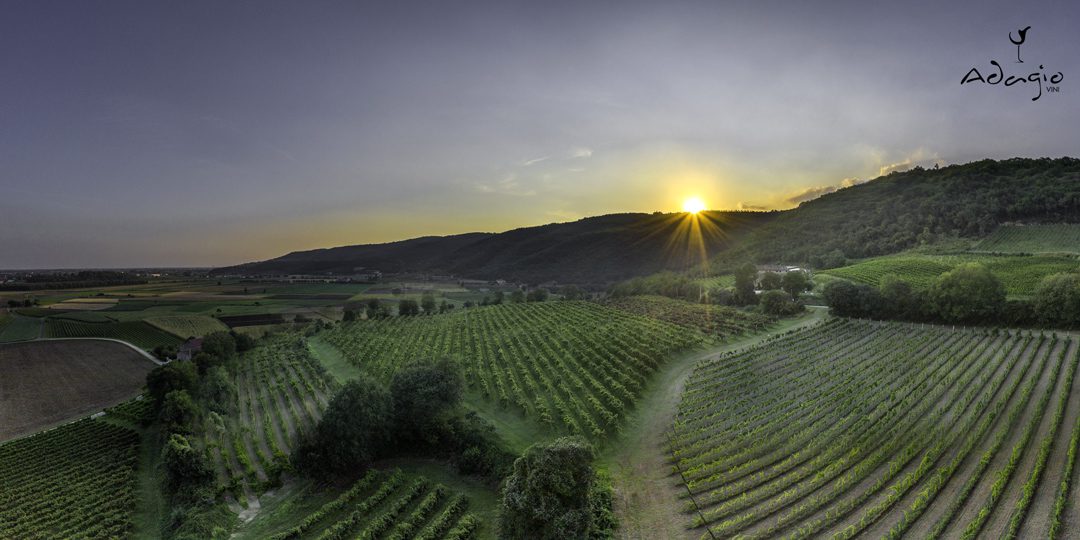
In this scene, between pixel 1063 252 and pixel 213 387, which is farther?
pixel 1063 252

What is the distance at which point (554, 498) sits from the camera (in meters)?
18.9

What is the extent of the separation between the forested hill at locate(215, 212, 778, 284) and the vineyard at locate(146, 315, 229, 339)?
7225cm

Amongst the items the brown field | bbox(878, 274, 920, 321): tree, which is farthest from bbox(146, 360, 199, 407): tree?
bbox(878, 274, 920, 321): tree

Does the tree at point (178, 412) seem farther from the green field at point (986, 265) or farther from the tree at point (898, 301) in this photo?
the green field at point (986, 265)

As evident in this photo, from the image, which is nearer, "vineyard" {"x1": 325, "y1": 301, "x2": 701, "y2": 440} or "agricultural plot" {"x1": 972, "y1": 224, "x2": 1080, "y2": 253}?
"vineyard" {"x1": 325, "y1": 301, "x2": 701, "y2": 440}

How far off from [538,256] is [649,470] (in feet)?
484

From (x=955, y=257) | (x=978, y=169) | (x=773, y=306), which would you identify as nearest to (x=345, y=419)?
(x=773, y=306)

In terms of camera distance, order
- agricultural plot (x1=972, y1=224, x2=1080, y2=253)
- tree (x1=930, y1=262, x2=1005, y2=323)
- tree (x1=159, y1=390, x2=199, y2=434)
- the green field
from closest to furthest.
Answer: tree (x1=159, y1=390, x2=199, y2=434) < tree (x1=930, y1=262, x2=1005, y2=323) < the green field < agricultural plot (x1=972, y1=224, x2=1080, y2=253)

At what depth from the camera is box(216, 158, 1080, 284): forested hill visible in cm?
11506

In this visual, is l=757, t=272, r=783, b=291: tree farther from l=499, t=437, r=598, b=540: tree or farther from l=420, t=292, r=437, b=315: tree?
l=499, t=437, r=598, b=540: tree

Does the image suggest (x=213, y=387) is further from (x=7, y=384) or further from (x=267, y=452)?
(x=7, y=384)

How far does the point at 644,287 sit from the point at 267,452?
88396mm

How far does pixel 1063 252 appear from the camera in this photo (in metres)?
80.2

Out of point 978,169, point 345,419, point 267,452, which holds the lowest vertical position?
point 267,452
